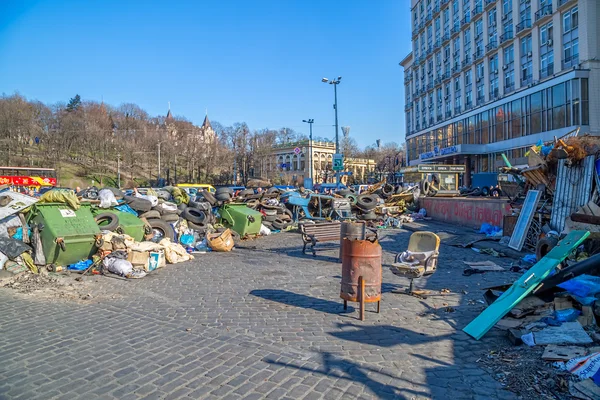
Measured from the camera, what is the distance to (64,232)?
943 cm

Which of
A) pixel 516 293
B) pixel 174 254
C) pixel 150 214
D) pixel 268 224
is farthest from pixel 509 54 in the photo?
pixel 516 293

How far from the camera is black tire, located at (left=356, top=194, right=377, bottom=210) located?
790 inches

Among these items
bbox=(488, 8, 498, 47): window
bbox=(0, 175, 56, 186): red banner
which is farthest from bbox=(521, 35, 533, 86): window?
bbox=(0, 175, 56, 186): red banner

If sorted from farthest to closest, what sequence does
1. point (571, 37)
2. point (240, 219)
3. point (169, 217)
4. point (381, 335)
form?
point (571, 37) → point (240, 219) → point (169, 217) → point (381, 335)

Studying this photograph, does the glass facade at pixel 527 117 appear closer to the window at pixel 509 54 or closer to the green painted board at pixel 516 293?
the window at pixel 509 54

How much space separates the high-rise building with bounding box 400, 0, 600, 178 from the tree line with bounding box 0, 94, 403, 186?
11228 millimetres

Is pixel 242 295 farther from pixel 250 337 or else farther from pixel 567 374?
pixel 567 374

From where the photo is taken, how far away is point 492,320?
5262 millimetres

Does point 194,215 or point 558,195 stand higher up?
point 558,195

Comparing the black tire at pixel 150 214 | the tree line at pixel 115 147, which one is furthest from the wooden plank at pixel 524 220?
the tree line at pixel 115 147

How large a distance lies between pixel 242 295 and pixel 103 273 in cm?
381

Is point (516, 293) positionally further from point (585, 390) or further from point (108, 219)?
point (108, 219)

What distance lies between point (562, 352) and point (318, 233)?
816cm

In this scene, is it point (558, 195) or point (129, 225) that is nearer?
point (558, 195)
